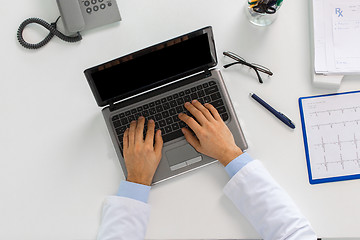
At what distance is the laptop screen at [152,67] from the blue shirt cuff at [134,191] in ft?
0.76

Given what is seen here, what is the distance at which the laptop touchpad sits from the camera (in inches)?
35.3

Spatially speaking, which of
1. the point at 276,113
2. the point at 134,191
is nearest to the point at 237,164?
the point at 276,113

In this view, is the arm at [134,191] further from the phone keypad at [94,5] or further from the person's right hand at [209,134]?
the phone keypad at [94,5]

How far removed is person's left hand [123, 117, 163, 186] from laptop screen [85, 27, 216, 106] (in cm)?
10

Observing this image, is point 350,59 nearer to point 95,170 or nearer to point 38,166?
point 95,170

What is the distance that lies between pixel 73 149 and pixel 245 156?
479mm

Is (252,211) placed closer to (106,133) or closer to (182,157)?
(182,157)

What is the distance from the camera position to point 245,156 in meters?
0.89

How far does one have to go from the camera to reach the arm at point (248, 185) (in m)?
0.84

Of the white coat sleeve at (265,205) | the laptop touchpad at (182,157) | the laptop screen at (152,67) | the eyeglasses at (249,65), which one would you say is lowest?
the white coat sleeve at (265,205)

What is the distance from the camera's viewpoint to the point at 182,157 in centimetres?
90

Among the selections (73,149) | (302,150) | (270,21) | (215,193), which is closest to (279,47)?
(270,21)

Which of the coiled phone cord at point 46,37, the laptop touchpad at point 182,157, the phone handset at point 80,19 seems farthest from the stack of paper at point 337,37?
the coiled phone cord at point 46,37

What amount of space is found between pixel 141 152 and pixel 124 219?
182 millimetres
